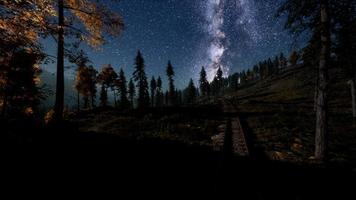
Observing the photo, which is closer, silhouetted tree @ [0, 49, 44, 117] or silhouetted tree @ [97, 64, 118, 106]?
silhouetted tree @ [0, 49, 44, 117]

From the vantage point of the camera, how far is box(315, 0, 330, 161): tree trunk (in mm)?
10312

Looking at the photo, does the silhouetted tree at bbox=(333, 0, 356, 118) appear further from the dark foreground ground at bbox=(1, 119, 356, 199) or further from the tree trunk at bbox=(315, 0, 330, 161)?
Result: the dark foreground ground at bbox=(1, 119, 356, 199)

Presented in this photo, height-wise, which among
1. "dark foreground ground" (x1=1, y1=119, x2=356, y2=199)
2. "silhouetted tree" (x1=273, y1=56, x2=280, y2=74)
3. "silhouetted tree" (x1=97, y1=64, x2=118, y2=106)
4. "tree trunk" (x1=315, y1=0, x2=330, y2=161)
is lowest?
"dark foreground ground" (x1=1, y1=119, x2=356, y2=199)

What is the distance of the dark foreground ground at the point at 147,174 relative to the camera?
5.76m

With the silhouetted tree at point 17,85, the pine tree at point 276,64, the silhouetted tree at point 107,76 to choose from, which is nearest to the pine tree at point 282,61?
the pine tree at point 276,64

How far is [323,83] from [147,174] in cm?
914

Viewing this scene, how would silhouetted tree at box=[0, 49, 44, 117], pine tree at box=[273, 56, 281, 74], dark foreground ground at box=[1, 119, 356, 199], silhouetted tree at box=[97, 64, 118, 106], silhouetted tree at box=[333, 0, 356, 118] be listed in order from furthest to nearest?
pine tree at box=[273, 56, 281, 74] → silhouetted tree at box=[97, 64, 118, 106] → silhouetted tree at box=[0, 49, 44, 117] → silhouetted tree at box=[333, 0, 356, 118] → dark foreground ground at box=[1, 119, 356, 199]

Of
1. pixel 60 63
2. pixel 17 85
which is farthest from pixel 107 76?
pixel 60 63

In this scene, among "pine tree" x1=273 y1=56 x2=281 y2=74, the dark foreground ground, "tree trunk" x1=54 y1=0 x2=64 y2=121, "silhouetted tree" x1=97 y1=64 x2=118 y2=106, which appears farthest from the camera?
"pine tree" x1=273 y1=56 x2=281 y2=74

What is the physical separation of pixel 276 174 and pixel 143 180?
516 centimetres

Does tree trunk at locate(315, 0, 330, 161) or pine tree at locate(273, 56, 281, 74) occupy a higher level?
pine tree at locate(273, 56, 281, 74)

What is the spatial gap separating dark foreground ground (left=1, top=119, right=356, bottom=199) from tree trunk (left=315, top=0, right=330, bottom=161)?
1.38 m

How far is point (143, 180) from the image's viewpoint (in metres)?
6.93

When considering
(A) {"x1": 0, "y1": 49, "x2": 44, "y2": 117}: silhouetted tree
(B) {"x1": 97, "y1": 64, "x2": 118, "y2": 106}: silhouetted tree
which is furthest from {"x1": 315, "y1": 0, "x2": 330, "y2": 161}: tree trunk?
(B) {"x1": 97, "y1": 64, "x2": 118, "y2": 106}: silhouetted tree
